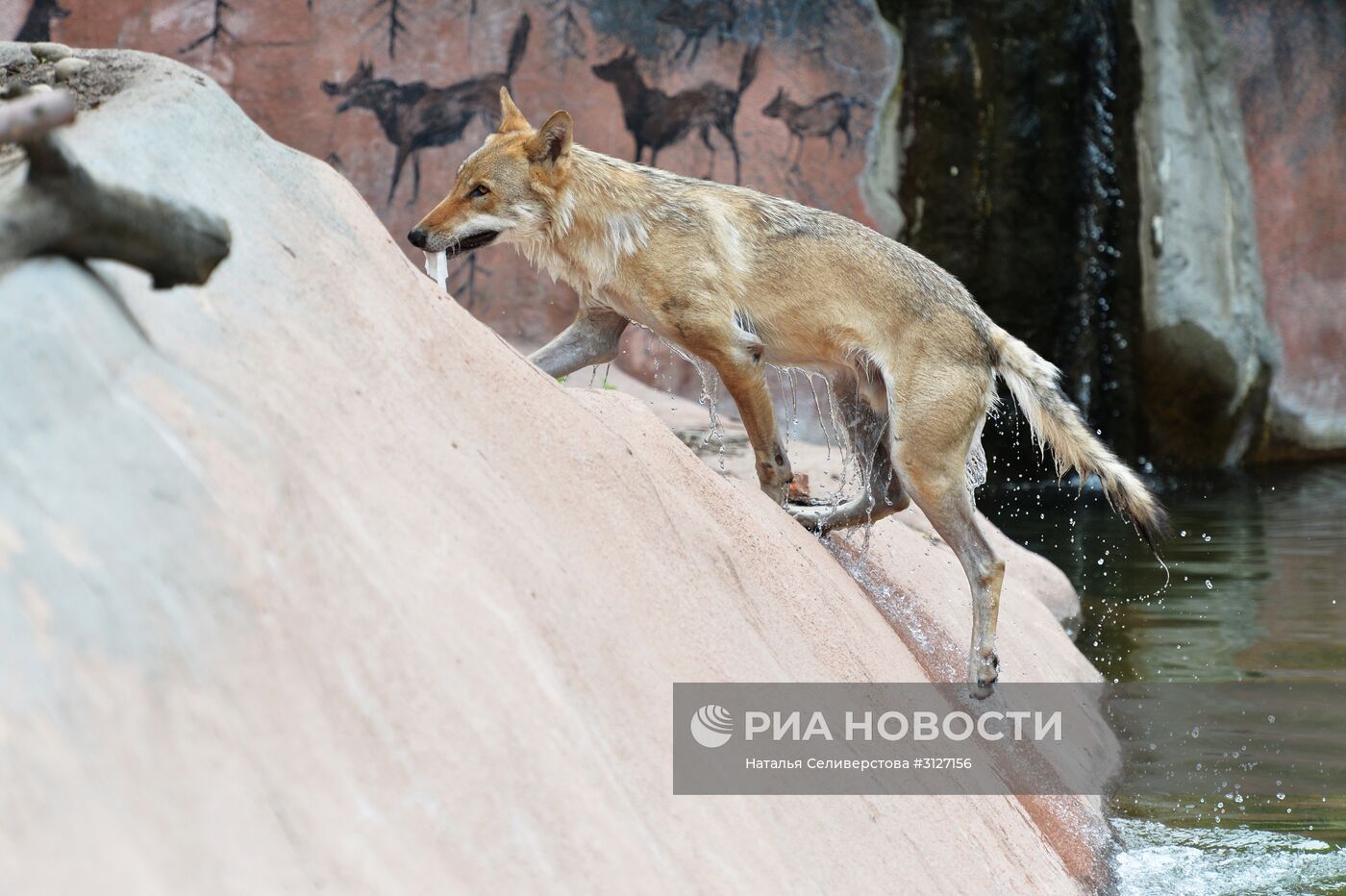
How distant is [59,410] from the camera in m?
1.77

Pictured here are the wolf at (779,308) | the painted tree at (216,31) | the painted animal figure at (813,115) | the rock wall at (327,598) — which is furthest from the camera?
the painted animal figure at (813,115)

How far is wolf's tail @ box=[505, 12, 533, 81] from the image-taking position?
11.3m

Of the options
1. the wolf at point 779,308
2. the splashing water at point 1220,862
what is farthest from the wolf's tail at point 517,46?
the splashing water at point 1220,862

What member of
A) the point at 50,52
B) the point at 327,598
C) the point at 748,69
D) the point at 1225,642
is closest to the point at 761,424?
the point at 50,52

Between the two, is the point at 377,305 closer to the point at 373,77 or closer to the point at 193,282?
the point at 193,282

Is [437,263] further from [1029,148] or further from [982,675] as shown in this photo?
[1029,148]

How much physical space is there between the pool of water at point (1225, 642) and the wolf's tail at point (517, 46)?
5339 millimetres

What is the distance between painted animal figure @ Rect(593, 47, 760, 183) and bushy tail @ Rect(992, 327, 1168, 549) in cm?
699

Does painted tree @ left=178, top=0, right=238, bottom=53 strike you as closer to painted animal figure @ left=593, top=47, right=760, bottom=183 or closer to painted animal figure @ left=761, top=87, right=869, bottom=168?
painted animal figure @ left=593, top=47, right=760, bottom=183

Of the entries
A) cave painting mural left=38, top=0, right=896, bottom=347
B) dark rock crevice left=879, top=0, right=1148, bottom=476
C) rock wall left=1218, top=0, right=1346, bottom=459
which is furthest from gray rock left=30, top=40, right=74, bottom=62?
rock wall left=1218, top=0, right=1346, bottom=459

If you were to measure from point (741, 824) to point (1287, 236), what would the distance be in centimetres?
1166

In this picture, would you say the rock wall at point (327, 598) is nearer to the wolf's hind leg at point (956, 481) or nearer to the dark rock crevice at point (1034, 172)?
the wolf's hind leg at point (956, 481)

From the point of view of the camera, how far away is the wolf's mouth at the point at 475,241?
4.99 meters

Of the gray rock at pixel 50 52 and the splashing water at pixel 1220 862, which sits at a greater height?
the gray rock at pixel 50 52
